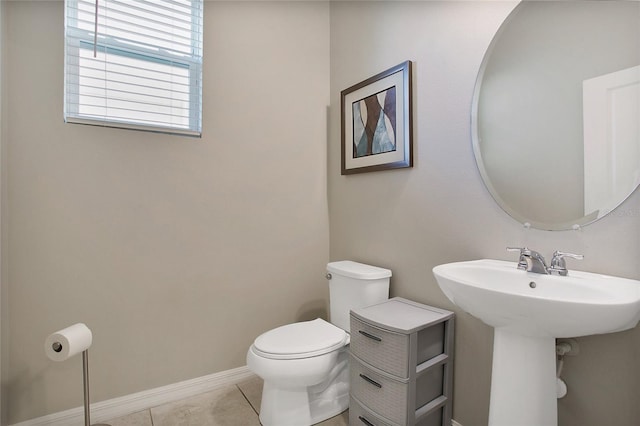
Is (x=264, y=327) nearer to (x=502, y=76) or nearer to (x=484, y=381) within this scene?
(x=484, y=381)

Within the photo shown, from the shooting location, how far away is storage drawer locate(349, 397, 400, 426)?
4.54 feet

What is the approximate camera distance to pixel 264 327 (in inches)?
83.2

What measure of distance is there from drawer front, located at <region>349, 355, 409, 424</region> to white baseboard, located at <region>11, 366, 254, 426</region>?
2.86 ft

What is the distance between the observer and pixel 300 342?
1.53 meters

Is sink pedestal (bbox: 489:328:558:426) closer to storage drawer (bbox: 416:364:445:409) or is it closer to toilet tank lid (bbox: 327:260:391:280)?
storage drawer (bbox: 416:364:445:409)

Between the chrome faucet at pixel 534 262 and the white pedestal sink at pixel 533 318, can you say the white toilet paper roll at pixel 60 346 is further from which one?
the chrome faucet at pixel 534 262

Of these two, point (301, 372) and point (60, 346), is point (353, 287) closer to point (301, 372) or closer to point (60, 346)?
point (301, 372)

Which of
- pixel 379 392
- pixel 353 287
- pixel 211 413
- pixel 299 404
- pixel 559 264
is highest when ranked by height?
pixel 559 264

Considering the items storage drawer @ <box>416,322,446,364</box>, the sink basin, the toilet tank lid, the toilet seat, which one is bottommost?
the toilet seat

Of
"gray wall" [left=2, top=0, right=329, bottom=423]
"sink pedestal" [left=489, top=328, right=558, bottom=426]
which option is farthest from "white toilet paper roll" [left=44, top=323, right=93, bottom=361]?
"sink pedestal" [left=489, top=328, right=558, bottom=426]

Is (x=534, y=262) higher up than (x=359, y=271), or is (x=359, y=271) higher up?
(x=534, y=262)

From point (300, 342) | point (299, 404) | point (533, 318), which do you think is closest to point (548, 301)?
point (533, 318)

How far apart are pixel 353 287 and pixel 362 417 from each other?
62cm

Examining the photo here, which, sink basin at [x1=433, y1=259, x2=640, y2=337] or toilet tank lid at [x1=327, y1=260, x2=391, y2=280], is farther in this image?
toilet tank lid at [x1=327, y1=260, x2=391, y2=280]
